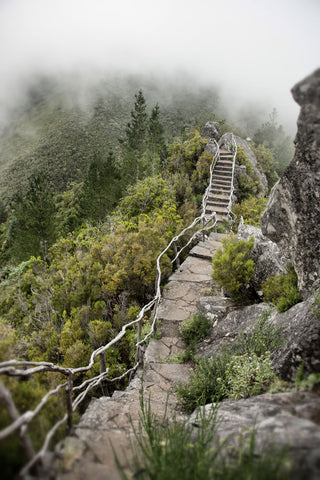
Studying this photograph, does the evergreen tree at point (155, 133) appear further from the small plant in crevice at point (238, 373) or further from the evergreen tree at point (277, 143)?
the small plant in crevice at point (238, 373)

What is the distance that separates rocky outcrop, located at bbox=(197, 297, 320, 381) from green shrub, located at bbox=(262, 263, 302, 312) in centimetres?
17

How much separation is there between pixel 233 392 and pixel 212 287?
4061mm

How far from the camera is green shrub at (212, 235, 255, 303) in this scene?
5883mm

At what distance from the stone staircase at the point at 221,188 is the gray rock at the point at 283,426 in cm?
1244

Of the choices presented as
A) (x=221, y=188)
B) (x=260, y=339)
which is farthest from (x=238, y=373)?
(x=221, y=188)

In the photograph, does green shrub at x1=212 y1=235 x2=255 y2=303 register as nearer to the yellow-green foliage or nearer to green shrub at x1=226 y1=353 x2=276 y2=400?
green shrub at x1=226 y1=353 x2=276 y2=400

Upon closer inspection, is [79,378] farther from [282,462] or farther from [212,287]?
[282,462]

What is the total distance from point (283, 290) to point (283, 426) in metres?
3.14

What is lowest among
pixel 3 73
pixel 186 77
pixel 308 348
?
pixel 308 348

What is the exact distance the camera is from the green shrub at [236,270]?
5883 millimetres

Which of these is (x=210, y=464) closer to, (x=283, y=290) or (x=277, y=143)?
(x=283, y=290)

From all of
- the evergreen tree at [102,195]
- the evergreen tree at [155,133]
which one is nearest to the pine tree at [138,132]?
the evergreen tree at [155,133]

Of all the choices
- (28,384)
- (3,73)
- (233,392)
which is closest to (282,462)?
(28,384)

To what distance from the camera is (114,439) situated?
2.16 metres
